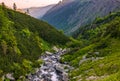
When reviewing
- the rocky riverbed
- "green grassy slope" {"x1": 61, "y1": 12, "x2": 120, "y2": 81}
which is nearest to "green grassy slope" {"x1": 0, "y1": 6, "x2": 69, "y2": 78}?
the rocky riverbed

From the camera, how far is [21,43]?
127 m

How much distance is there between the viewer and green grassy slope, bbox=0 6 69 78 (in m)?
97.6

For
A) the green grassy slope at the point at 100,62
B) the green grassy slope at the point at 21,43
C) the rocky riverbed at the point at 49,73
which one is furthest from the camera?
the green grassy slope at the point at 21,43

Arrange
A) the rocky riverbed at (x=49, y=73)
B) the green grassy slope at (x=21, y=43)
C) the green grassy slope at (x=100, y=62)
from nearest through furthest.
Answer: the green grassy slope at (x=100, y=62)
the rocky riverbed at (x=49, y=73)
the green grassy slope at (x=21, y=43)

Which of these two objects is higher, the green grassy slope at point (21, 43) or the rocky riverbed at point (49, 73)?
the green grassy slope at point (21, 43)


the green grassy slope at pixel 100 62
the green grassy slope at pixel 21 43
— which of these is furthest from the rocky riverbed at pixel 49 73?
the green grassy slope at pixel 21 43

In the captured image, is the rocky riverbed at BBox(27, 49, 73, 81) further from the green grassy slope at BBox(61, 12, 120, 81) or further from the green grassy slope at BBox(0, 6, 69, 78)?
the green grassy slope at BBox(0, 6, 69, 78)

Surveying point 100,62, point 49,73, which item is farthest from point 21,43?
point 100,62

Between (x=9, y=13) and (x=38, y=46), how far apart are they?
38.9 m

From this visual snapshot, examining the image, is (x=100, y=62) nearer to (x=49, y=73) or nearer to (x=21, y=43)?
(x=49, y=73)

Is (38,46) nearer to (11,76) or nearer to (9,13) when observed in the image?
(9,13)

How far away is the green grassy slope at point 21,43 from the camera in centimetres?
9762

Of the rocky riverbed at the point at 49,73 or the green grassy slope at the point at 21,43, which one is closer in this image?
the rocky riverbed at the point at 49,73

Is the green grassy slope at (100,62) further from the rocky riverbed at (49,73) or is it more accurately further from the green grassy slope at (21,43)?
the green grassy slope at (21,43)
